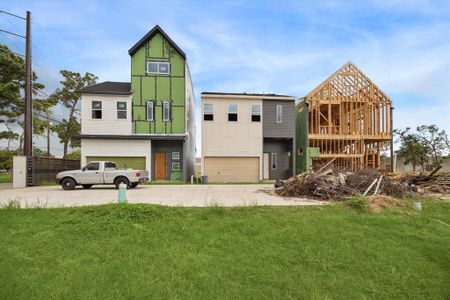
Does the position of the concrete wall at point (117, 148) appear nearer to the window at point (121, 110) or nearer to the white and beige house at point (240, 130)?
the window at point (121, 110)

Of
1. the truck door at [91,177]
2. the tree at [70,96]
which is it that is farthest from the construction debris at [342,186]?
the tree at [70,96]

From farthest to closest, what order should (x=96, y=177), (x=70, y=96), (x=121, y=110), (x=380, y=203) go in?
1. (x=70, y=96)
2. (x=121, y=110)
3. (x=96, y=177)
4. (x=380, y=203)

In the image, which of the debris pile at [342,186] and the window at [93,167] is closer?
the debris pile at [342,186]

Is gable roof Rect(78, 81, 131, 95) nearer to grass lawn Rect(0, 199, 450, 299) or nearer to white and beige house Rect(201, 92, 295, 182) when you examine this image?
white and beige house Rect(201, 92, 295, 182)

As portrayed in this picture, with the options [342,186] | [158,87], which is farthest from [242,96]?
[342,186]

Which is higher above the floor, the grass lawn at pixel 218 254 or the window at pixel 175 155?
the window at pixel 175 155

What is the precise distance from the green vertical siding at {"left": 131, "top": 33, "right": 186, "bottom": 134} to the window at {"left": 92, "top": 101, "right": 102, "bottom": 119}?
2572mm

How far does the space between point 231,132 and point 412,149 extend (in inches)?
1048

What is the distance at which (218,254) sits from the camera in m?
4.87

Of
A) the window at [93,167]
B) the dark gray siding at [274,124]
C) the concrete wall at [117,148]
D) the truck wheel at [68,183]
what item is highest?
the dark gray siding at [274,124]

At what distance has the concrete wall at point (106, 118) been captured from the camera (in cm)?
1922

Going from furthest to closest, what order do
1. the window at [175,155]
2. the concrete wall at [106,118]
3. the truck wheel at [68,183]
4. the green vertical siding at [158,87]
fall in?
the window at [175,155] < the green vertical siding at [158,87] < the concrete wall at [106,118] < the truck wheel at [68,183]

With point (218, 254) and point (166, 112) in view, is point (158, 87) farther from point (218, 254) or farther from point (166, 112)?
point (218, 254)

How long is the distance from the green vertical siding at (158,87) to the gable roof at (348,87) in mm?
11080
